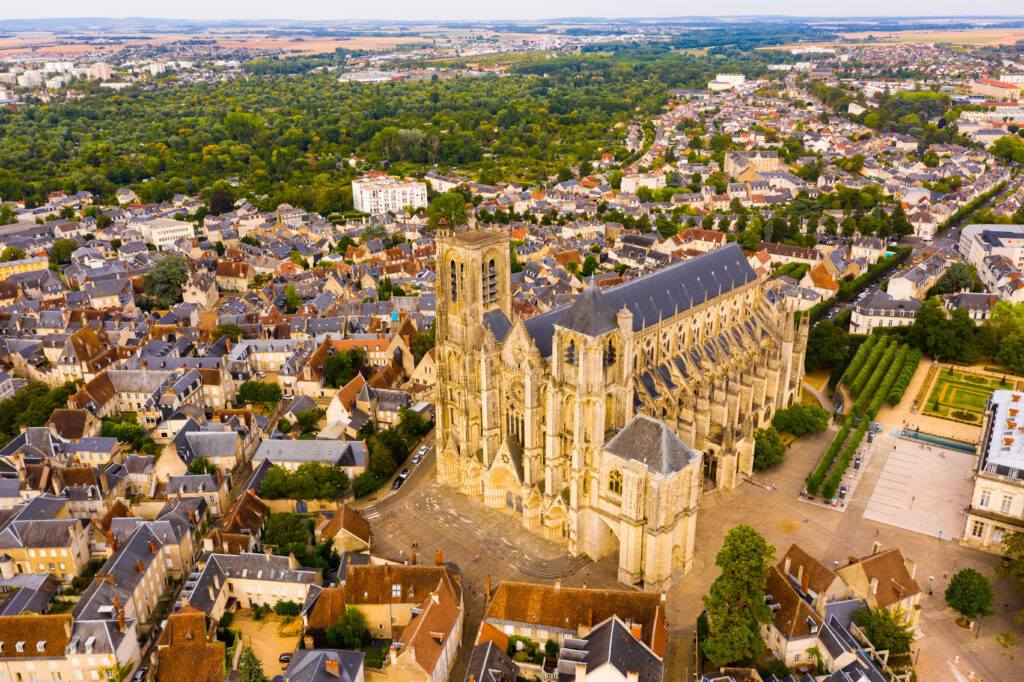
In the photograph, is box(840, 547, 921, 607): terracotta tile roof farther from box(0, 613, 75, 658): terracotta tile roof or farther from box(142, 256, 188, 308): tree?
box(142, 256, 188, 308): tree

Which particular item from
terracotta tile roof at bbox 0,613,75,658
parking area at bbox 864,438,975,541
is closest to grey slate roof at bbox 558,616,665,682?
parking area at bbox 864,438,975,541

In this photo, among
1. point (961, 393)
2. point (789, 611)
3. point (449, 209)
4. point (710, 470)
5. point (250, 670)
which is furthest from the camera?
point (449, 209)

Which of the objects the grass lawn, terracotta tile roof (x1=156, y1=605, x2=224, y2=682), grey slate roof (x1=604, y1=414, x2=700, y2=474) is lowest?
the grass lawn

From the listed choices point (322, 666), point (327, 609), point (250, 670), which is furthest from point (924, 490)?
point (250, 670)

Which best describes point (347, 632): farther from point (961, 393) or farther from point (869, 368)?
point (961, 393)

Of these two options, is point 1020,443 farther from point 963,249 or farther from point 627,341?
point 963,249

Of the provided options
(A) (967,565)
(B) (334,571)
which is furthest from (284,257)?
(A) (967,565)

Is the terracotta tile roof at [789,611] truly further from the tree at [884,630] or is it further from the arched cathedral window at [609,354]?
the arched cathedral window at [609,354]
